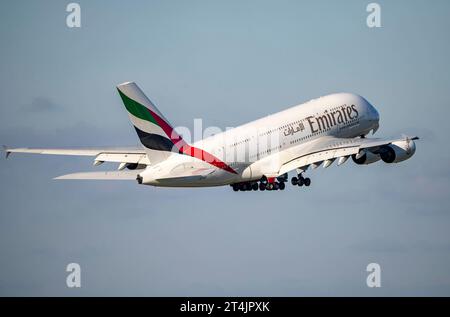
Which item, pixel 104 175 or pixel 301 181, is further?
pixel 301 181

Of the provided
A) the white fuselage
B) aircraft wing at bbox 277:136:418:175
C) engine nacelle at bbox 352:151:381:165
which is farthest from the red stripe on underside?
engine nacelle at bbox 352:151:381:165

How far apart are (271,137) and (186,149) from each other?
7625 mm

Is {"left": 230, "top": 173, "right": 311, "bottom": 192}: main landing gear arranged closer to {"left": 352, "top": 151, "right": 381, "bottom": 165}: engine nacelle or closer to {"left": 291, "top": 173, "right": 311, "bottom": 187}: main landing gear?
{"left": 291, "top": 173, "right": 311, "bottom": 187}: main landing gear

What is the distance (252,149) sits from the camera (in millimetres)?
86250

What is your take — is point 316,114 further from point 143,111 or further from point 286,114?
point 143,111

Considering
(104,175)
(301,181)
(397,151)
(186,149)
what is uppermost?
(397,151)

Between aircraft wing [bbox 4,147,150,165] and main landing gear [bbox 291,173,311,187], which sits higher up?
aircraft wing [bbox 4,147,150,165]

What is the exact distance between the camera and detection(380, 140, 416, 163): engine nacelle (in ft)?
296

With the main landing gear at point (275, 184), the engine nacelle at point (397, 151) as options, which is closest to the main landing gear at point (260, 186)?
the main landing gear at point (275, 184)

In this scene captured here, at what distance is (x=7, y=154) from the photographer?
88.1 m

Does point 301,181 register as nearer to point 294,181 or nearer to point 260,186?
point 294,181

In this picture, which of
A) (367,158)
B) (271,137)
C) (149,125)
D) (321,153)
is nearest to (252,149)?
(271,137)

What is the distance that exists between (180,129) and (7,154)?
13.0 meters
